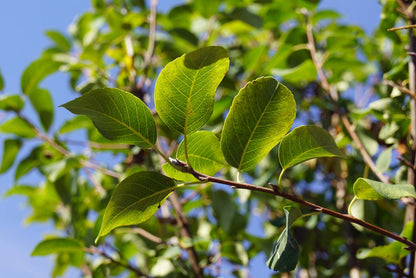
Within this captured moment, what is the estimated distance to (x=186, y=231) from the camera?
56.4 inches

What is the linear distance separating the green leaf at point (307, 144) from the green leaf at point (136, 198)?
198 mm

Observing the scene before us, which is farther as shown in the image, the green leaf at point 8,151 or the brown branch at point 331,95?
the green leaf at point 8,151

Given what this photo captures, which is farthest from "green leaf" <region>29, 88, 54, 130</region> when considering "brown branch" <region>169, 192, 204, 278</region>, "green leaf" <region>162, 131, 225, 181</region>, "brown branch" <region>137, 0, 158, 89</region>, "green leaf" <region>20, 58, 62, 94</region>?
"green leaf" <region>162, 131, 225, 181</region>

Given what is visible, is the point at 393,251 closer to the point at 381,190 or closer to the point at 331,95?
the point at 381,190

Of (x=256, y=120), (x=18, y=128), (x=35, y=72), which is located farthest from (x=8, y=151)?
(x=256, y=120)

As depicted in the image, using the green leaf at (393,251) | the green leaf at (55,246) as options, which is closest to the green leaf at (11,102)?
the green leaf at (55,246)

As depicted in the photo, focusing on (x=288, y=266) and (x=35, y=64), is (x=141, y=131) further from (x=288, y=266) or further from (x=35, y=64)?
(x=35, y=64)

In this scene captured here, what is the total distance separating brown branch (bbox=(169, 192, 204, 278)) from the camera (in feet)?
4.28

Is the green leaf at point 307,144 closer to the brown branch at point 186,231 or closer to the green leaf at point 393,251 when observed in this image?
the green leaf at point 393,251

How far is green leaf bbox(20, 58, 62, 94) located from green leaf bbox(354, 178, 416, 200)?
138cm

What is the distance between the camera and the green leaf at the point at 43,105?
1.73 metres

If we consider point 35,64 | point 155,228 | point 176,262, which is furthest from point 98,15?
point 176,262

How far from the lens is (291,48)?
1513mm

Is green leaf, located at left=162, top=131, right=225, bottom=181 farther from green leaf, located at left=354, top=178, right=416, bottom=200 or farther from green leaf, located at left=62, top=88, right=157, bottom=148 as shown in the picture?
green leaf, located at left=354, top=178, right=416, bottom=200
